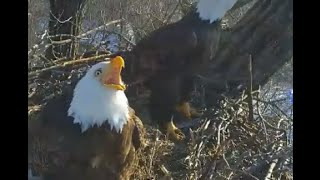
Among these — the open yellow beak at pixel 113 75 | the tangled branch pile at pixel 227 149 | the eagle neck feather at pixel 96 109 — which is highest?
the open yellow beak at pixel 113 75

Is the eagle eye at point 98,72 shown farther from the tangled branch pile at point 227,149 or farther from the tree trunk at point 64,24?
the tree trunk at point 64,24

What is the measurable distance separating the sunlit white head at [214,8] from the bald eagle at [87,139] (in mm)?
483

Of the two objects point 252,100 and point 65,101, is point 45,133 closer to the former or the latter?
point 65,101

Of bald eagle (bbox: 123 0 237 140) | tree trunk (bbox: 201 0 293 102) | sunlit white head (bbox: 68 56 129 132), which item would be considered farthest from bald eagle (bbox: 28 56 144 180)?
tree trunk (bbox: 201 0 293 102)

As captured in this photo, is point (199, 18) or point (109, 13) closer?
point (199, 18)

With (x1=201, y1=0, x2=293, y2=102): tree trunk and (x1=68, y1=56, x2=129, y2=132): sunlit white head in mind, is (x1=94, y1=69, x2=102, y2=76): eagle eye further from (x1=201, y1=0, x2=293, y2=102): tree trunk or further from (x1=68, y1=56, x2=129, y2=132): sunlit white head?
(x1=201, y1=0, x2=293, y2=102): tree trunk

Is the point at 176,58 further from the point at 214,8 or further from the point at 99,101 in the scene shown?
the point at 99,101

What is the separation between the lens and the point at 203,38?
1.46 meters

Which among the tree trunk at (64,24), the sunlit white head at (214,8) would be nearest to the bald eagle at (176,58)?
the sunlit white head at (214,8)

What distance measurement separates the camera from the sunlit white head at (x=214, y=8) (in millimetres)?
1433

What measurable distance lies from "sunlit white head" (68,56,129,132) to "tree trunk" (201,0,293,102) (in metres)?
0.46

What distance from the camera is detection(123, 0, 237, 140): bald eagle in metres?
1.41
